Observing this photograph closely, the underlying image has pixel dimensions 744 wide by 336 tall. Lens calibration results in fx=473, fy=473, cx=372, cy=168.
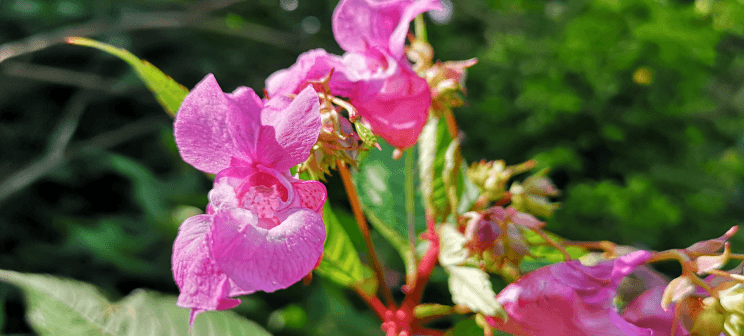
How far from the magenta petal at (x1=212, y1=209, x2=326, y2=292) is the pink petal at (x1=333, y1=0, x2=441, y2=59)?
17 cm

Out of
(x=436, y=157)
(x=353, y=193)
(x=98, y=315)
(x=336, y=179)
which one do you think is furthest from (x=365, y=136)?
(x=336, y=179)

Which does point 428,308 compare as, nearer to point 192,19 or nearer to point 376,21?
point 376,21

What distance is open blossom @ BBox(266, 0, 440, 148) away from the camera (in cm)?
34

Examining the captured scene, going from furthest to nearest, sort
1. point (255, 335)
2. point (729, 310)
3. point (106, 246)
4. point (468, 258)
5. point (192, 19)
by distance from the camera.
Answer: point (192, 19)
point (106, 246)
point (255, 335)
point (468, 258)
point (729, 310)

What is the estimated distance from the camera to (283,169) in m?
0.27

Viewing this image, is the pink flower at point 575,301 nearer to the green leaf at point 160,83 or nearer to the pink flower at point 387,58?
the pink flower at point 387,58

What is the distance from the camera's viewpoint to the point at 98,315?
450 mm

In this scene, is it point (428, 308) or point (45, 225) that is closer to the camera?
point (428, 308)

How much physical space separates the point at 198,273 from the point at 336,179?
691 mm

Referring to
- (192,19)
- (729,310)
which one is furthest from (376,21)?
(192,19)

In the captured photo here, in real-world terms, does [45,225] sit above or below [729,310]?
below

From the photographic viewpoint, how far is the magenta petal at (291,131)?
25 centimetres

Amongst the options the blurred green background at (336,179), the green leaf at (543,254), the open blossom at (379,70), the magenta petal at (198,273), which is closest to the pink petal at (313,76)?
the open blossom at (379,70)

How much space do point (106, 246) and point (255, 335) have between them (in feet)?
2.11
